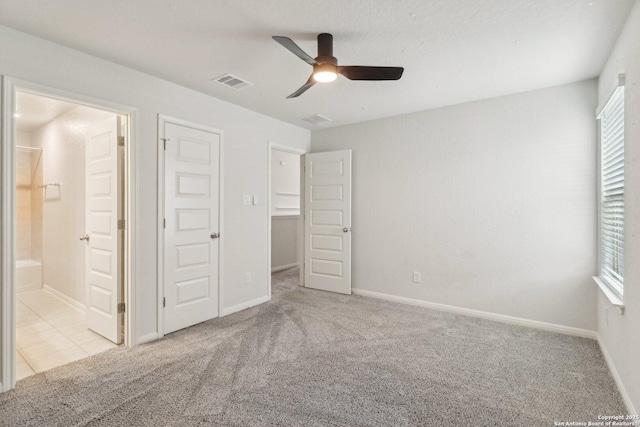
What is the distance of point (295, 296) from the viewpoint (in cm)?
441

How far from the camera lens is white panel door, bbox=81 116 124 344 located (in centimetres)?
288

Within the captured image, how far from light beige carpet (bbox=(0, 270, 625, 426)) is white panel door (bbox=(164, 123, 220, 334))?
28 centimetres

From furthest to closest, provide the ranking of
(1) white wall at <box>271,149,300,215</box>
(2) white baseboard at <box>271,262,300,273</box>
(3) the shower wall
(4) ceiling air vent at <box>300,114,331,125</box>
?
1. (1) white wall at <box>271,149,300,215</box>
2. (2) white baseboard at <box>271,262,300,273</box>
3. (3) the shower wall
4. (4) ceiling air vent at <box>300,114,331,125</box>

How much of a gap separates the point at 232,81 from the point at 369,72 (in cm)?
147

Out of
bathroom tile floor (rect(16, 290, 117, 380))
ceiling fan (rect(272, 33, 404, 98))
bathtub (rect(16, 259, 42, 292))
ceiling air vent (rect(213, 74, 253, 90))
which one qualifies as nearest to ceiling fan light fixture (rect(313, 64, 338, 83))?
ceiling fan (rect(272, 33, 404, 98))

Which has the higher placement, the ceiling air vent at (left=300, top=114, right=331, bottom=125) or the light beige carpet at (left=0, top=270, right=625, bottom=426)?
the ceiling air vent at (left=300, top=114, right=331, bottom=125)

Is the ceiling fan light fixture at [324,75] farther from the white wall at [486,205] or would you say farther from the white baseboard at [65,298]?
the white baseboard at [65,298]

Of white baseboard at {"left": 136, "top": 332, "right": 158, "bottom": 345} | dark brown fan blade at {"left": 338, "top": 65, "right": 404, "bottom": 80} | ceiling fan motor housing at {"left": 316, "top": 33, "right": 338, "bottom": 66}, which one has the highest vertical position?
ceiling fan motor housing at {"left": 316, "top": 33, "right": 338, "bottom": 66}

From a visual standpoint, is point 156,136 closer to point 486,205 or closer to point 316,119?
point 316,119

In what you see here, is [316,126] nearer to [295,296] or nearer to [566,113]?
[295,296]

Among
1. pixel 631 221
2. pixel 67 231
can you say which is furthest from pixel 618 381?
pixel 67 231

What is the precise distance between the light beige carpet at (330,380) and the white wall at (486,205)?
1.70 ft

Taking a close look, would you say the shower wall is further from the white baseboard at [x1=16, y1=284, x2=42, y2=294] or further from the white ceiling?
the white ceiling

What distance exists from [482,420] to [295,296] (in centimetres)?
287
